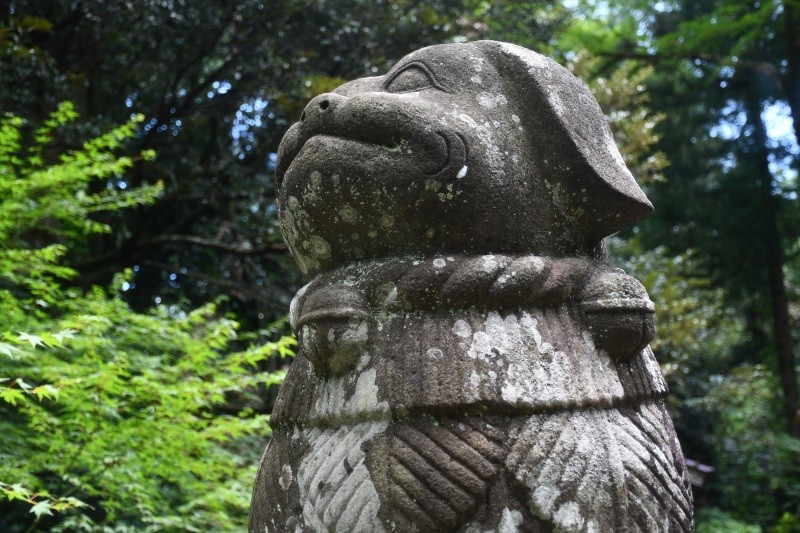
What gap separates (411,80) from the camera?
2260 millimetres

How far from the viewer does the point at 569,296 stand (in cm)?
204

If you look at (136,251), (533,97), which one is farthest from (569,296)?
(136,251)

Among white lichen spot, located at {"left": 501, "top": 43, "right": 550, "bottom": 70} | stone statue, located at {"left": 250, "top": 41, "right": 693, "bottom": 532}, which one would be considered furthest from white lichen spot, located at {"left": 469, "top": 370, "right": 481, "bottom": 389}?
white lichen spot, located at {"left": 501, "top": 43, "right": 550, "bottom": 70}

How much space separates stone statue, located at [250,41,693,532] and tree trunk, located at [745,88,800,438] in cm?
838

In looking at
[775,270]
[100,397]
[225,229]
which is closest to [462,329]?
[100,397]

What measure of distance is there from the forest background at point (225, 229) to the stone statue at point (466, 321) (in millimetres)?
1001

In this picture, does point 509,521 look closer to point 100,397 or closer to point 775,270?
point 100,397

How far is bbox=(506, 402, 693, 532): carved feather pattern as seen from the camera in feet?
5.72

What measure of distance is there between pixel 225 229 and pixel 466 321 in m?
5.26

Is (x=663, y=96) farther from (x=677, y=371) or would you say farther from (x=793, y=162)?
(x=677, y=371)

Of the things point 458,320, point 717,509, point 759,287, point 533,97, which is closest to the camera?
point 458,320

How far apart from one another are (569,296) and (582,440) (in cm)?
42

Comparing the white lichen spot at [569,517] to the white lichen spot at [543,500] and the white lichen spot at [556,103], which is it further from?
the white lichen spot at [556,103]

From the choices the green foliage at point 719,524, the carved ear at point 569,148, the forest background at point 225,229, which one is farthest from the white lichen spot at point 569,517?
the green foliage at point 719,524
